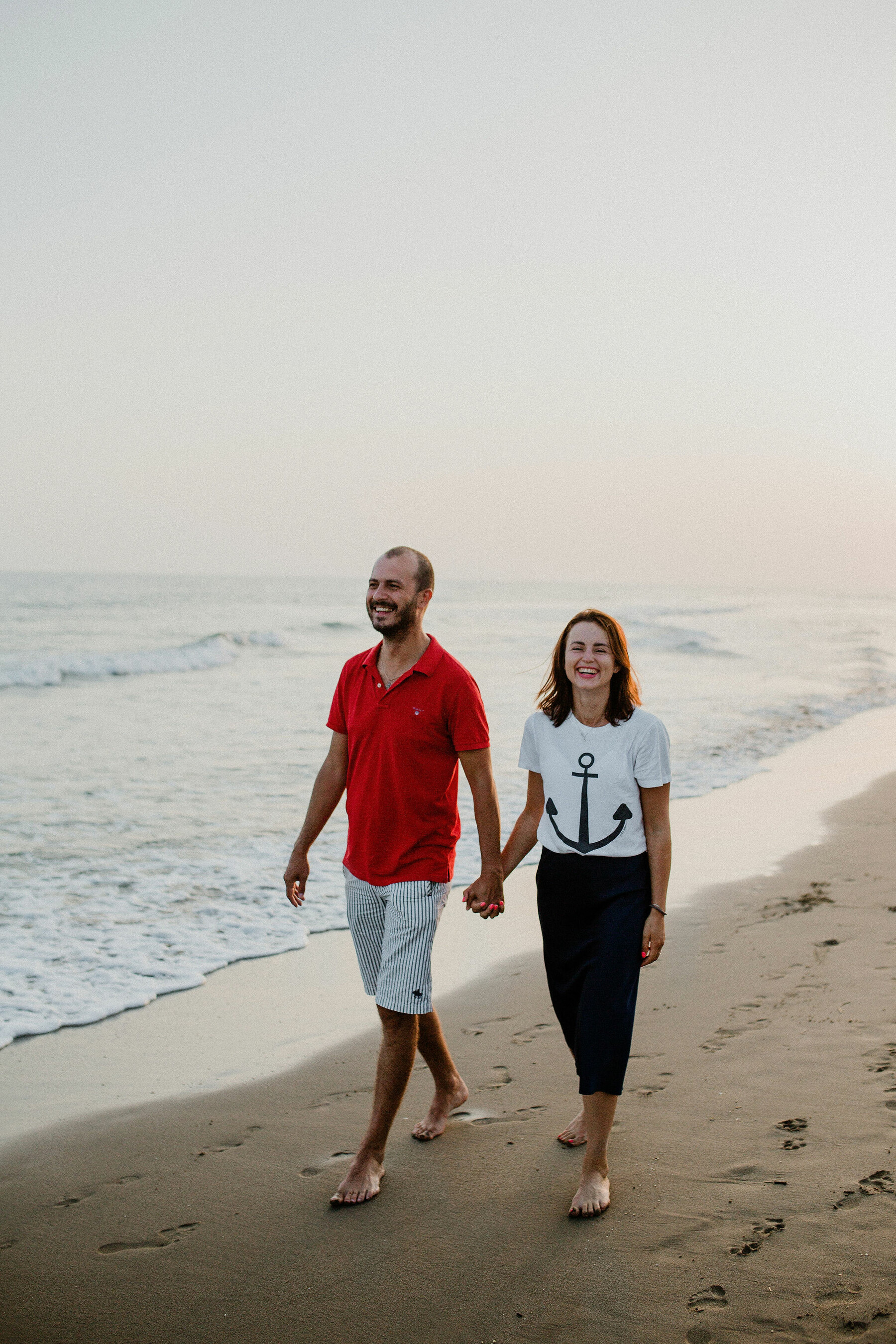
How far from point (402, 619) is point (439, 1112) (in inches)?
71.0

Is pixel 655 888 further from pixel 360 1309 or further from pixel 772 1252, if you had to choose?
pixel 360 1309

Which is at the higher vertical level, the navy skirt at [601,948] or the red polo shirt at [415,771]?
the red polo shirt at [415,771]

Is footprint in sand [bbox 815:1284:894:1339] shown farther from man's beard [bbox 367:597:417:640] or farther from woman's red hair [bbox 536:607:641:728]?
man's beard [bbox 367:597:417:640]

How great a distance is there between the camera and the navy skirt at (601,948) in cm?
295

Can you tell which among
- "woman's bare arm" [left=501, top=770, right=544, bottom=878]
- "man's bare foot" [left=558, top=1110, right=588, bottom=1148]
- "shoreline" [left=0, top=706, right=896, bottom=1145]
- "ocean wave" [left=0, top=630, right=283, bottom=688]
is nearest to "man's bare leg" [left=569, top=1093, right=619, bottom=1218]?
"man's bare foot" [left=558, top=1110, right=588, bottom=1148]

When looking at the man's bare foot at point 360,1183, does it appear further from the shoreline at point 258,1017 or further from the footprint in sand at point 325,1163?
the shoreline at point 258,1017

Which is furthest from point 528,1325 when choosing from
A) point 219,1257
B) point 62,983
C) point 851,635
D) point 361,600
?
point 361,600

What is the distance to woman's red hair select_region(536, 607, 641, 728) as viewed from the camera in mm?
3086

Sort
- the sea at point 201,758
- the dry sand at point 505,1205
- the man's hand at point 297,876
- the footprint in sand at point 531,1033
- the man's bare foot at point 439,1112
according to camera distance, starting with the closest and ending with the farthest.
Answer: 1. the dry sand at point 505,1205
2. the man's bare foot at point 439,1112
3. the man's hand at point 297,876
4. the footprint in sand at point 531,1033
5. the sea at point 201,758

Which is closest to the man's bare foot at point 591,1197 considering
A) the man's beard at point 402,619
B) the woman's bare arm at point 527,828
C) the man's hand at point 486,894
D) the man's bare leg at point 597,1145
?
the man's bare leg at point 597,1145

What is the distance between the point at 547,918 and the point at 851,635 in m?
35.6

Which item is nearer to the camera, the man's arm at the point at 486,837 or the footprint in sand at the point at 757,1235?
the footprint in sand at the point at 757,1235

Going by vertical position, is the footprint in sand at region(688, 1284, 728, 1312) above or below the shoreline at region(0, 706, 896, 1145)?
above

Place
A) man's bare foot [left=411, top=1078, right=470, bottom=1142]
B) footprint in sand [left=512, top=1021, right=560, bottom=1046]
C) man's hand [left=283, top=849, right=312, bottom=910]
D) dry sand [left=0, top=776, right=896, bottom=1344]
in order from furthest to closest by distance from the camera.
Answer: footprint in sand [left=512, top=1021, right=560, bottom=1046] → man's hand [left=283, top=849, right=312, bottom=910] → man's bare foot [left=411, top=1078, right=470, bottom=1142] → dry sand [left=0, top=776, right=896, bottom=1344]
